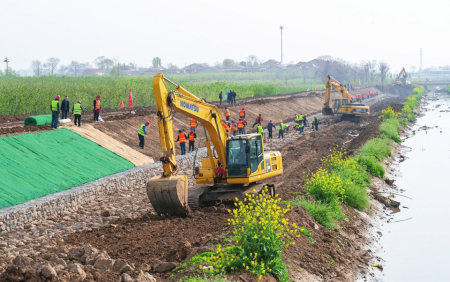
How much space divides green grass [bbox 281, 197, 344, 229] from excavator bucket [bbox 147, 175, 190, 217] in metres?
3.29

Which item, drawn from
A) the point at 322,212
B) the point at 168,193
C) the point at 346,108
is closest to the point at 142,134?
the point at 168,193

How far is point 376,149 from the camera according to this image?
92.3 ft

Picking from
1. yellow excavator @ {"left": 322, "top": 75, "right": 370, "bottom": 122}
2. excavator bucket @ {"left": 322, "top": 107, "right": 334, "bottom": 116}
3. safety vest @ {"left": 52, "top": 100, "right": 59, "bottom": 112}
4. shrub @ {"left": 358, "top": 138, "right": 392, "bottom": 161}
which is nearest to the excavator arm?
safety vest @ {"left": 52, "top": 100, "right": 59, "bottom": 112}

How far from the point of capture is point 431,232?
1714 cm

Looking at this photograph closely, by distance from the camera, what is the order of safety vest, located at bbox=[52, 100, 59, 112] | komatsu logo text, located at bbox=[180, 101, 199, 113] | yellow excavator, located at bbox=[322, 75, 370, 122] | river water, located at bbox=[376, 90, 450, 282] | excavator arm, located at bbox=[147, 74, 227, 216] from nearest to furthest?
excavator arm, located at bbox=[147, 74, 227, 216]
river water, located at bbox=[376, 90, 450, 282]
komatsu logo text, located at bbox=[180, 101, 199, 113]
safety vest, located at bbox=[52, 100, 59, 112]
yellow excavator, located at bbox=[322, 75, 370, 122]

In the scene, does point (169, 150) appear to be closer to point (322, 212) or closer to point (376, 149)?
point (322, 212)

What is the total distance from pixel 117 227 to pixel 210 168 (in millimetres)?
3820

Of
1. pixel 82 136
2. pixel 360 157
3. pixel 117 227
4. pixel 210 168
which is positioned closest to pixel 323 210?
pixel 210 168

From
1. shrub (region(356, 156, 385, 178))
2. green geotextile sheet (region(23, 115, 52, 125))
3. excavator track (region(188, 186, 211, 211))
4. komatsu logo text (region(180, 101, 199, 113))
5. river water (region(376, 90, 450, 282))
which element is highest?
komatsu logo text (region(180, 101, 199, 113))

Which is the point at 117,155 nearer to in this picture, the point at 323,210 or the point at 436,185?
the point at 323,210

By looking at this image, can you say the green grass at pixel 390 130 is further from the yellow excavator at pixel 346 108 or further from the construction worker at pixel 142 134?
the construction worker at pixel 142 134

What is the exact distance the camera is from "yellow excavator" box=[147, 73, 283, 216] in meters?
13.8

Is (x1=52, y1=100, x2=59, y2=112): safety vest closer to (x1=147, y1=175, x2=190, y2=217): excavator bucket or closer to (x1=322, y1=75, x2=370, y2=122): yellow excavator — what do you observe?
(x1=147, y1=175, x2=190, y2=217): excavator bucket

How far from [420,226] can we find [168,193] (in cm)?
949
